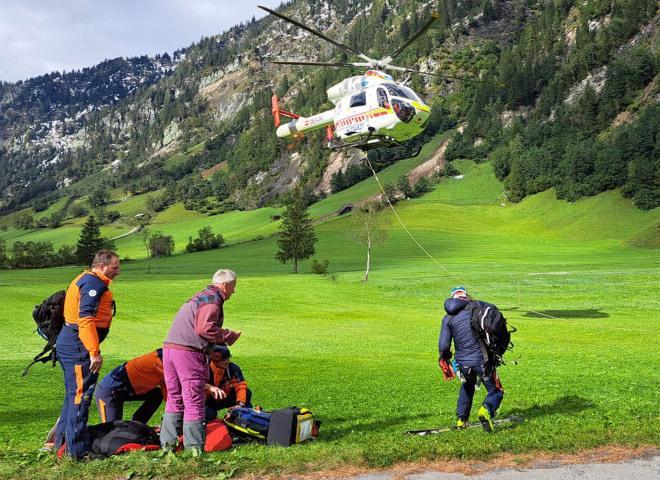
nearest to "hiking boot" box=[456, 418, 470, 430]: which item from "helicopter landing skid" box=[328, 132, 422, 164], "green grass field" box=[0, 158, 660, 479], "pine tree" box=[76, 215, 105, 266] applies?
"green grass field" box=[0, 158, 660, 479]

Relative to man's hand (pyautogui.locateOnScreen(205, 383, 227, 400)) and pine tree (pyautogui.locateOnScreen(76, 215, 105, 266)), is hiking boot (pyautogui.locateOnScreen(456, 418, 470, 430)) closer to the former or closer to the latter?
man's hand (pyautogui.locateOnScreen(205, 383, 227, 400))

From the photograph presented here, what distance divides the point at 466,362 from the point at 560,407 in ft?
11.7

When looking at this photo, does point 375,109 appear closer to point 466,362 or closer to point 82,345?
point 466,362

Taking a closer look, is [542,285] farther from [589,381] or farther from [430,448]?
[430,448]

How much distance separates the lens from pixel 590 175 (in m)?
141

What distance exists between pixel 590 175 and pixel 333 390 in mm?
144475

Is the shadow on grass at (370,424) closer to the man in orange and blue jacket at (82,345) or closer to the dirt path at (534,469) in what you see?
the dirt path at (534,469)

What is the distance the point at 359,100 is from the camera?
2319 centimetres

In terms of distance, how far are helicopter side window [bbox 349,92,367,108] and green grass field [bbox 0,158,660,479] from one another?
1090 cm

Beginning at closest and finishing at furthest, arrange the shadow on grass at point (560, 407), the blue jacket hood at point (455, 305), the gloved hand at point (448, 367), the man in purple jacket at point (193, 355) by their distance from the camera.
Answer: the man in purple jacket at point (193, 355) → the blue jacket hood at point (455, 305) → the gloved hand at point (448, 367) → the shadow on grass at point (560, 407)

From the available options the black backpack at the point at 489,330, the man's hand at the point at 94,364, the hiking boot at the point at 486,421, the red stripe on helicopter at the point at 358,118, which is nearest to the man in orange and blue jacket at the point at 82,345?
the man's hand at the point at 94,364

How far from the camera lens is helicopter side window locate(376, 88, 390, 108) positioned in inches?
870

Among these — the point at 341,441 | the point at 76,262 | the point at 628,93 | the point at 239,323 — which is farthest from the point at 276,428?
the point at 628,93

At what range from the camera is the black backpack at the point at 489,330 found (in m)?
9.58
